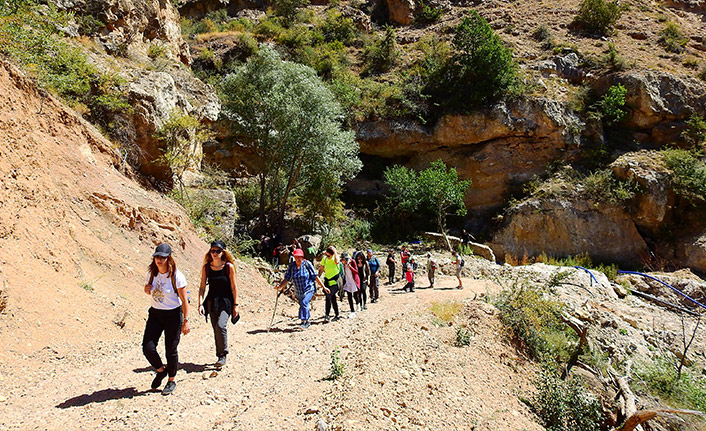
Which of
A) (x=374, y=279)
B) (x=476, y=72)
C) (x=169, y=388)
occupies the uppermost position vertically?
(x=476, y=72)

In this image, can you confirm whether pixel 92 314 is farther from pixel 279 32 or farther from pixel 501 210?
pixel 279 32

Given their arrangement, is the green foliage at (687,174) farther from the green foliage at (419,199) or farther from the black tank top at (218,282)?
the black tank top at (218,282)

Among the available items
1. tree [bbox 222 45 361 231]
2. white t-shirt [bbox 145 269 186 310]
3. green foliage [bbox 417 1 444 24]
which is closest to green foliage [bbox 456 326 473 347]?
white t-shirt [bbox 145 269 186 310]

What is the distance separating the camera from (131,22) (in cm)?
1428

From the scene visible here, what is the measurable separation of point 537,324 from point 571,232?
16543 mm

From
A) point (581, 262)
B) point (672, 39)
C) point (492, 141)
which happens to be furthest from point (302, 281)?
point (672, 39)

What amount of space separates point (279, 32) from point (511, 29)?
20.2 meters

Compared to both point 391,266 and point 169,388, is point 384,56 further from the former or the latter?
point 169,388

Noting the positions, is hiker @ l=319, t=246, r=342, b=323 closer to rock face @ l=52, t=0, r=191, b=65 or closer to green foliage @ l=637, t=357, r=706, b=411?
green foliage @ l=637, t=357, r=706, b=411

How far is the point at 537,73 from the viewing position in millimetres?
25125

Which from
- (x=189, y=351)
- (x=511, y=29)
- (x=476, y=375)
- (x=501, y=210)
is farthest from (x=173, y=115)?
(x=511, y=29)

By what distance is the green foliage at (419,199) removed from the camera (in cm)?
2009

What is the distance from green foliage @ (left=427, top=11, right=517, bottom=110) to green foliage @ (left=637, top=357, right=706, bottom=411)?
19200mm

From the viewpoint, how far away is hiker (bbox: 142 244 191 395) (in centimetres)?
354
